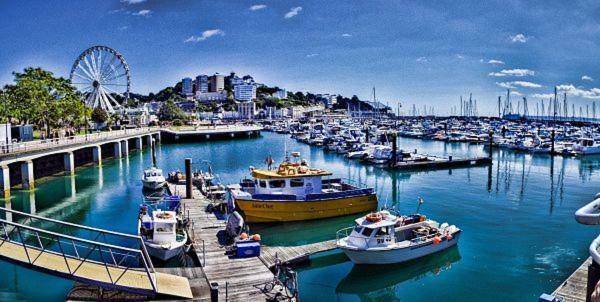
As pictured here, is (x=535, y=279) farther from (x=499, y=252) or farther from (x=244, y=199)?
(x=244, y=199)

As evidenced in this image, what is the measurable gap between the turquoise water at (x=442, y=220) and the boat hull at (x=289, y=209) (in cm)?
58

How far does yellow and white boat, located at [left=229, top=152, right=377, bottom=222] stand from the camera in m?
28.5

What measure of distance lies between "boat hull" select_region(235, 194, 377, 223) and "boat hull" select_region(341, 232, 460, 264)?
315 inches

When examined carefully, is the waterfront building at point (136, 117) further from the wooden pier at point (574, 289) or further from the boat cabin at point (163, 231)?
the wooden pier at point (574, 289)

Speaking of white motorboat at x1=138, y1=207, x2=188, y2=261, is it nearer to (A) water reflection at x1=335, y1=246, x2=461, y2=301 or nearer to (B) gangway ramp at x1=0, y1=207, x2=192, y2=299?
(B) gangway ramp at x1=0, y1=207, x2=192, y2=299

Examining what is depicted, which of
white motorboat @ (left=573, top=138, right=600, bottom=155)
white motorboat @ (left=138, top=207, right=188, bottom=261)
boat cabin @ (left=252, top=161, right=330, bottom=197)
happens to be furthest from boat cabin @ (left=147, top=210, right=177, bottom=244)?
white motorboat @ (left=573, top=138, right=600, bottom=155)

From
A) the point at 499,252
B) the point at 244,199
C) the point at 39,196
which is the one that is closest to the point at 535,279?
the point at 499,252

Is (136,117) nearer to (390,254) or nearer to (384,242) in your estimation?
(384,242)

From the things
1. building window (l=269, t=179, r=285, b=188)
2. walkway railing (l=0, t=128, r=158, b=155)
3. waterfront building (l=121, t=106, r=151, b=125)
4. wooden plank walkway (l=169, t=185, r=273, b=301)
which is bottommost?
wooden plank walkway (l=169, t=185, r=273, b=301)

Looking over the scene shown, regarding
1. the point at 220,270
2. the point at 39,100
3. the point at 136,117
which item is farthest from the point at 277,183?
the point at 136,117

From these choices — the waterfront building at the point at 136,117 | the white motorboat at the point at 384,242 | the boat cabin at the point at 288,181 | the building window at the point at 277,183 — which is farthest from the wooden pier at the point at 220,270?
the waterfront building at the point at 136,117

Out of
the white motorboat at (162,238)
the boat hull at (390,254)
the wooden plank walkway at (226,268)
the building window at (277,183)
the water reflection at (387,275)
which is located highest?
the building window at (277,183)

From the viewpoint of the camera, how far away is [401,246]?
842 inches

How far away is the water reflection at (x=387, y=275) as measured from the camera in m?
19.8
